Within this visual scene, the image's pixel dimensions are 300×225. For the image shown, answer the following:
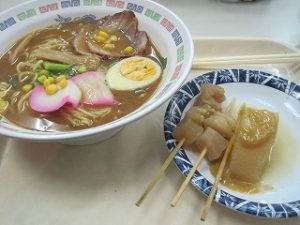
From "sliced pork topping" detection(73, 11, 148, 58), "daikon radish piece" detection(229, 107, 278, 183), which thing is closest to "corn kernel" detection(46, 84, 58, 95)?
"sliced pork topping" detection(73, 11, 148, 58)

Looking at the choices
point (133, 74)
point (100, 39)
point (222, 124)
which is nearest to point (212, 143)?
point (222, 124)

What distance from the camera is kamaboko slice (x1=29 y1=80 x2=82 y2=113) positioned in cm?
104

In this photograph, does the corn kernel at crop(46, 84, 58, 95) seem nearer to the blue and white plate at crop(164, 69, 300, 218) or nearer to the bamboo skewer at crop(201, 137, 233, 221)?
the blue and white plate at crop(164, 69, 300, 218)

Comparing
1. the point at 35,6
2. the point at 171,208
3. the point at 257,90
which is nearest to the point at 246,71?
the point at 257,90

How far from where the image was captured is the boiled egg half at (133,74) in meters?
1.12

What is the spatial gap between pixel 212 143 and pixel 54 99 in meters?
0.51

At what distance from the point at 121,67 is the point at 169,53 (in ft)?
0.56

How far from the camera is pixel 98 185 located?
104 centimetres

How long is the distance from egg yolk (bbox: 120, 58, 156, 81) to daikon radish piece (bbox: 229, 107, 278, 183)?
342 millimetres

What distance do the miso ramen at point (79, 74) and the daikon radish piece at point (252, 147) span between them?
31 cm

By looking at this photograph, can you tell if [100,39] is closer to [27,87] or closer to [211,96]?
[27,87]

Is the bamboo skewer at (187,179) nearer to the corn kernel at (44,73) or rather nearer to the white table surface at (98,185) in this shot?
the white table surface at (98,185)

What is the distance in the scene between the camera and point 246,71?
1.35 metres

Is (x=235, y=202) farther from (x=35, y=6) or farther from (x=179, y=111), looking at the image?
(x=35, y=6)
